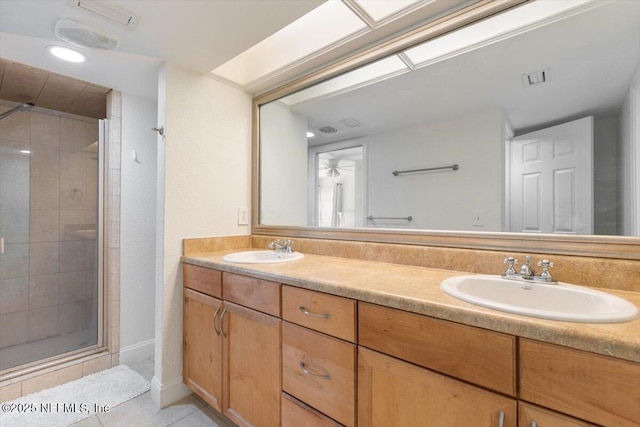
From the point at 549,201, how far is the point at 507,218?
0.16 metres

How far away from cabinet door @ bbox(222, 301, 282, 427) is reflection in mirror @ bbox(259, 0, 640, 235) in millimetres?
792

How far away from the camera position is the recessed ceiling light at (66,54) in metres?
1.62

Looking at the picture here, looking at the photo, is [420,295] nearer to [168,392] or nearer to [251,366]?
[251,366]

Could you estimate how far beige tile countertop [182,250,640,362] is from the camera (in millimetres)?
624

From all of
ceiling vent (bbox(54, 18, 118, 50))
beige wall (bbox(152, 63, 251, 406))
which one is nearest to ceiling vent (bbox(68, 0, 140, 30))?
ceiling vent (bbox(54, 18, 118, 50))

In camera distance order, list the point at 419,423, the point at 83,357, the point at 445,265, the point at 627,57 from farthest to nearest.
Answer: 1. the point at 83,357
2. the point at 445,265
3. the point at 627,57
4. the point at 419,423

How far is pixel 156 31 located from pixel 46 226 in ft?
7.05

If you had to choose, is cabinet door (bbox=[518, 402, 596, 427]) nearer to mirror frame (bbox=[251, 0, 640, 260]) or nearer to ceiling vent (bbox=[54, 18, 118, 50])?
mirror frame (bbox=[251, 0, 640, 260])

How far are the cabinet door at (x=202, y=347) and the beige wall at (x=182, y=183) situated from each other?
100mm

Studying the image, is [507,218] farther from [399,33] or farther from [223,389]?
[223,389]

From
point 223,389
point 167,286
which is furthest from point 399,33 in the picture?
point 223,389

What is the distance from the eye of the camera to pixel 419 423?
0.85m

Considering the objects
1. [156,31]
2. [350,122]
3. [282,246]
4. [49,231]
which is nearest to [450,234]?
[350,122]

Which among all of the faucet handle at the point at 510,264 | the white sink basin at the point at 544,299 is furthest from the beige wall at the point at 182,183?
the faucet handle at the point at 510,264
